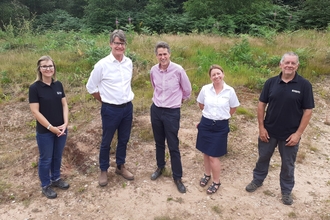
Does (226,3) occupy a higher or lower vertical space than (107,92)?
higher

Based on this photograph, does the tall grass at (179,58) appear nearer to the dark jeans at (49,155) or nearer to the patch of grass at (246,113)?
the patch of grass at (246,113)

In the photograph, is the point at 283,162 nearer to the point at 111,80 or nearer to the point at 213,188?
the point at 213,188

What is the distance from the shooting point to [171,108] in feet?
12.4

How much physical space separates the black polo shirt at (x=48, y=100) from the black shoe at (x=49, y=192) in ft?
2.81

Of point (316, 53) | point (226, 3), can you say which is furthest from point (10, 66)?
point (226, 3)

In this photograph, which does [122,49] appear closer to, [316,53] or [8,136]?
[8,136]

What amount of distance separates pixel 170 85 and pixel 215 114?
2.25ft

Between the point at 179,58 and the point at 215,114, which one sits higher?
the point at 179,58

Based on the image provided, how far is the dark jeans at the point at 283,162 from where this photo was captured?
3.69 metres

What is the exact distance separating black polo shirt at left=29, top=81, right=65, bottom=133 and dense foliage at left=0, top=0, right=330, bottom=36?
34.9 ft

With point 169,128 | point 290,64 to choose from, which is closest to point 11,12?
point 169,128

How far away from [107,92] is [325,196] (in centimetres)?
335

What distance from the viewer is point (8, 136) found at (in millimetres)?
5648

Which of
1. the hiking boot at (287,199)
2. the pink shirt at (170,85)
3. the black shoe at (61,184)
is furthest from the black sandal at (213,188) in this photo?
the black shoe at (61,184)
